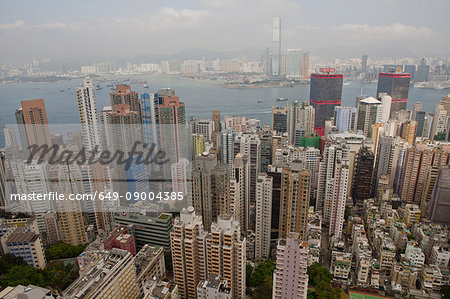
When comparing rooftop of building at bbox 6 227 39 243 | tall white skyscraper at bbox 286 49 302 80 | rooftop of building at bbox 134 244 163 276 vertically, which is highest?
tall white skyscraper at bbox 286 49 302 80

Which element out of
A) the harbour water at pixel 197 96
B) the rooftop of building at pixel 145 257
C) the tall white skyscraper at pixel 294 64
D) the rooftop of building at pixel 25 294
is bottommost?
the rooftop of building at pixel 145 257

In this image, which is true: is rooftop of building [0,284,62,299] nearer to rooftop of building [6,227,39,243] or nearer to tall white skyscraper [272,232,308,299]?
rooftop of building [6,227,39,243]

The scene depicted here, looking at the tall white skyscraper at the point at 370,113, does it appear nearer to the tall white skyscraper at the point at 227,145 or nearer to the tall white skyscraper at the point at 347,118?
the tall white skyscraper at the point at 347,118

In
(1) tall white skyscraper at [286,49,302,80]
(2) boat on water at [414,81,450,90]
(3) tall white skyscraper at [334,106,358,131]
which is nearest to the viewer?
(3) tall white skyscraper at [334,106,358,131]

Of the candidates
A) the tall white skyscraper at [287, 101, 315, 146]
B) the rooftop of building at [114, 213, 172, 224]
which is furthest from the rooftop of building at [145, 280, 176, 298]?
the tall white skyscraper at [287, 101, 315, 146]

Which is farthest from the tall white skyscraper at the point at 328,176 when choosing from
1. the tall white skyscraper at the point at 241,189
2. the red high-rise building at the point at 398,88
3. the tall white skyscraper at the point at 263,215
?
the red high-rise building at the point at 398,88

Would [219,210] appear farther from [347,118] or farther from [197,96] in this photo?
[197,96]

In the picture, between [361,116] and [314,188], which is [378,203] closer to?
[314,188]
